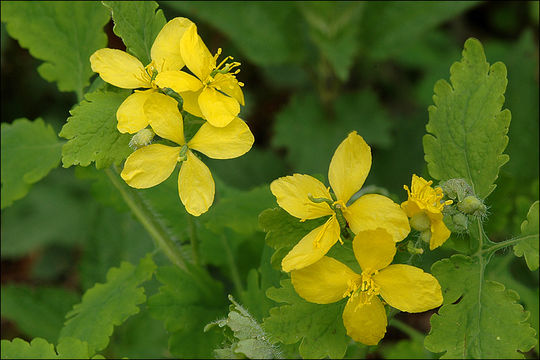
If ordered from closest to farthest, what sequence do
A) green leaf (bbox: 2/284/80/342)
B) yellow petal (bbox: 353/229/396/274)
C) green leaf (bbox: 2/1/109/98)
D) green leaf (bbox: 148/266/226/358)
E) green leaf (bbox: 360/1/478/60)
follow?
yellow petal (bbox: 353/229/396/274) → green leaf (bbox: 148/266/226/358) → green leaf (bbox: 2/1/109/98) → green leaf (bbox: 2/284/80/342) → green leaf (bbox: 360/1/478/60)

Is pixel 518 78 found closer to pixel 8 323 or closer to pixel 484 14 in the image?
pixel 484 14

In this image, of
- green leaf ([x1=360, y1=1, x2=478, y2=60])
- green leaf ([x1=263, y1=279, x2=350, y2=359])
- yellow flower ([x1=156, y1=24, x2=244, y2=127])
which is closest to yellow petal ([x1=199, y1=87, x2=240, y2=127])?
yellow flower ([x1=156, y1=24, x2=244, y2=127])

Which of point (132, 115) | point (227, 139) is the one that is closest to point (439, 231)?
point (227, 139)

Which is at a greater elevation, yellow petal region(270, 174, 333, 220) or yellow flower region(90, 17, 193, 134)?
yellow flower region(90, 17, 193, 134)

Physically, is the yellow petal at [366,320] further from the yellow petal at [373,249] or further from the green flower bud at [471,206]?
the green flower bud at [471,206]

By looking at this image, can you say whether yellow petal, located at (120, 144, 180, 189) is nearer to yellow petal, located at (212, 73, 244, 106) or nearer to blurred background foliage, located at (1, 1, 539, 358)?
yellow petal, located at (212, 73, 244, 106)

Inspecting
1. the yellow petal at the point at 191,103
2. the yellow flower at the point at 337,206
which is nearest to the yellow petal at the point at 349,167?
the yellow flower at the point at 337,206

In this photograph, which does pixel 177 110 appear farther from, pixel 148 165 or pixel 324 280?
pixel 324 280
